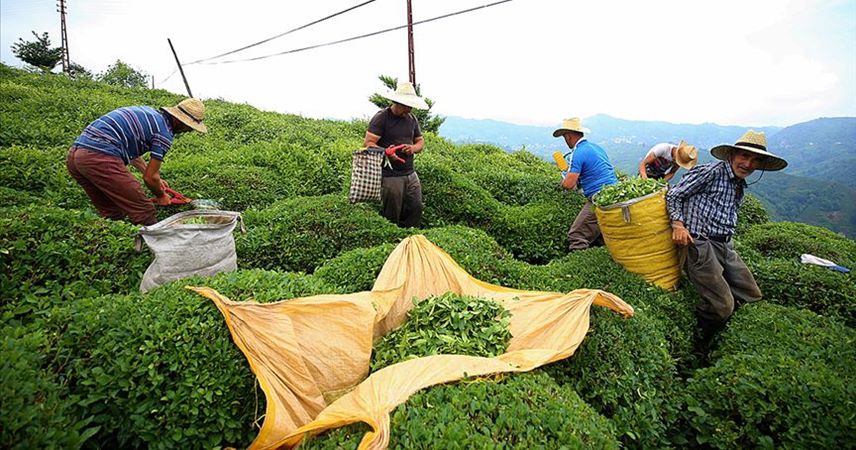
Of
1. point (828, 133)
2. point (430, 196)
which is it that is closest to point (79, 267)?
point (430, 196)

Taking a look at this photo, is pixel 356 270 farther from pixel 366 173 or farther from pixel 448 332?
pixel 366 173

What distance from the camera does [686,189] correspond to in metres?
3.95

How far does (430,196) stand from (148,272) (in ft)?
13.4

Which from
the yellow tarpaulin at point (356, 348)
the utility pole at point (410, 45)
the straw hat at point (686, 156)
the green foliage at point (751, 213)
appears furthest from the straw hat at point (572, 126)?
the utility pole at point (410, 45)

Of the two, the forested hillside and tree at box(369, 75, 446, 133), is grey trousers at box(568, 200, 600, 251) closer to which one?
the forested hillside

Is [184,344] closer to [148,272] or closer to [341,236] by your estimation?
[148,272]

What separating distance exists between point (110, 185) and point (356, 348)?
3.20 m

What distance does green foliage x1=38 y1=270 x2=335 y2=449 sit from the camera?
2273mm

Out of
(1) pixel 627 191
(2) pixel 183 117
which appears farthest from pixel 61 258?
(1) pixel 627 191

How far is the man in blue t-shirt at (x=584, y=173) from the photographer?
5.29 metres

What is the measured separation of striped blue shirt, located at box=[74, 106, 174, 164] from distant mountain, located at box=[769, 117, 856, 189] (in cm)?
7261

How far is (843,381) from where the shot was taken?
109 inches

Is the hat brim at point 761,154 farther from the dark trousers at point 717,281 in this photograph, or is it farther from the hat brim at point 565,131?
the hat brim at point 565,131

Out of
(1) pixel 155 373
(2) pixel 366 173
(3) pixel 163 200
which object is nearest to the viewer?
(1) pixel 155 373
